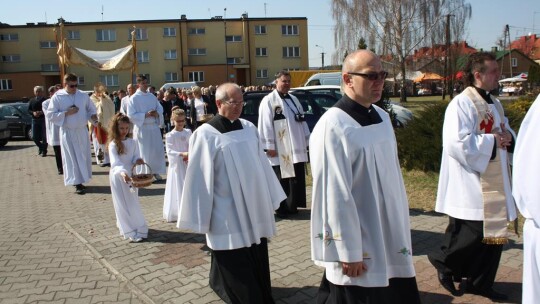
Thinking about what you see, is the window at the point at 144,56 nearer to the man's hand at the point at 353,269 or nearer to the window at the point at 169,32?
the window at the point at 169,32

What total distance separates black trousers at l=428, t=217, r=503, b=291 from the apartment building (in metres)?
48.8

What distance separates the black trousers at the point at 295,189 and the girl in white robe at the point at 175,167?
1.40 metres

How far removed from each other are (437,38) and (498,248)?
39.3 meters

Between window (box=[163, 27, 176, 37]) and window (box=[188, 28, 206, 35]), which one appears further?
window (box=[188, 28, 206, 35])

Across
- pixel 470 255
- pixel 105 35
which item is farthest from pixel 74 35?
pixel 470 255

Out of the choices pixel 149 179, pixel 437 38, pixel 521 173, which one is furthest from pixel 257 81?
Answer: pixel 521 173

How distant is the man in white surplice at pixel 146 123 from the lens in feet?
34.6

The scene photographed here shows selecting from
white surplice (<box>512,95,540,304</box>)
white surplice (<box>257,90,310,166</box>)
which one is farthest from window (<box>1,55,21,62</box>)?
white surplice (<box>512,95,540,304</box>)

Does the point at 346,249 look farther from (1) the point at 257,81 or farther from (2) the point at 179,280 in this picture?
(1) the point at 257,81

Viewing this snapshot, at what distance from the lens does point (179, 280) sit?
5016 millimetres

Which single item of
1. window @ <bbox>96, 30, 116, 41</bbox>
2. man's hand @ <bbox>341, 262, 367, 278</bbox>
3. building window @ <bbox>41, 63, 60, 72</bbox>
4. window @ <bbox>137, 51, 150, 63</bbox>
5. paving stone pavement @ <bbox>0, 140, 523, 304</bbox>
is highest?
window @ <bbox>96, 30, 116, 41</bbox>

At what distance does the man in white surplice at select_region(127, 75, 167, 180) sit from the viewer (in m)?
10.5

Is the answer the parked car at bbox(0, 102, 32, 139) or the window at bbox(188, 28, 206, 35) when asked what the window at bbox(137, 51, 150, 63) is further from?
the parked car at bbox(0, 102, 32, 139)

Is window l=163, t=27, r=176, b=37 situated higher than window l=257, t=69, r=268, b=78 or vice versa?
window l=163, t=27, r=176, b=37
